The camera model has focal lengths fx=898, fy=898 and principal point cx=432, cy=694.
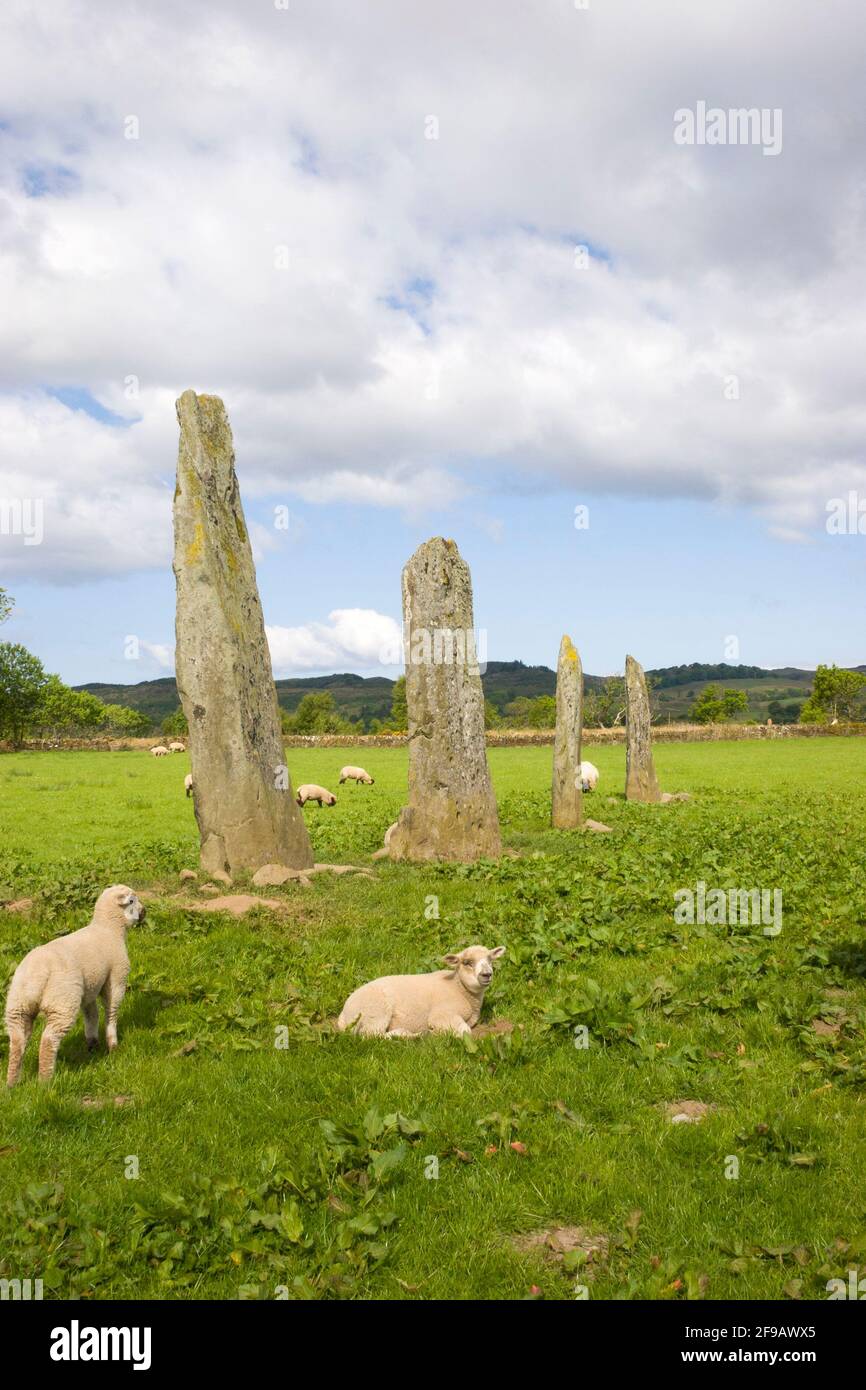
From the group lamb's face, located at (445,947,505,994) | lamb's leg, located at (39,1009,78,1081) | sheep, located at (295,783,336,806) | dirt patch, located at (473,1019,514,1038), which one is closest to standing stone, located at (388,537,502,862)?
dirt patch, located at (473,1019,514,1038)

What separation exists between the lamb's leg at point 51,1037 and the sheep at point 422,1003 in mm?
2421

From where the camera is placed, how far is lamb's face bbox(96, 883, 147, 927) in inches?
331

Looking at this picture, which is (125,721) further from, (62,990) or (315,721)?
(62,990)

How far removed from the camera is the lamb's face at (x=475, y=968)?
842 centimetres

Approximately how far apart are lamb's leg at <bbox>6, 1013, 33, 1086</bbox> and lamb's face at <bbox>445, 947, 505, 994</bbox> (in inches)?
147

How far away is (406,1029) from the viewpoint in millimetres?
8391

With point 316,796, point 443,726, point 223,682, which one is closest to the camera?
point 223,682

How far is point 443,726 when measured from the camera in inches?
704

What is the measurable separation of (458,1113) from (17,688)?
280 ft

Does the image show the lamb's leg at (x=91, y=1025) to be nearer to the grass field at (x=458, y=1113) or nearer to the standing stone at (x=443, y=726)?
the grass field at (x=458, y=1113)

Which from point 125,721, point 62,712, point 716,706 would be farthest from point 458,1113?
point 716,706

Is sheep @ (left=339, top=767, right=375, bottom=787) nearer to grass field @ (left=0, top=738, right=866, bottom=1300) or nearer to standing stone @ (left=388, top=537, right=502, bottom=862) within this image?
standing stone @ (left=388, top=537, right=502, bottom=862)

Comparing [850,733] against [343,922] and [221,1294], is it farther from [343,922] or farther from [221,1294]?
[221,1294]
